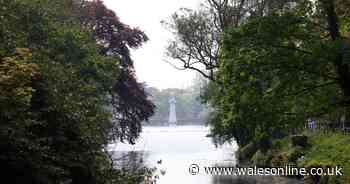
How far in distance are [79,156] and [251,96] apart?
13.7 feet

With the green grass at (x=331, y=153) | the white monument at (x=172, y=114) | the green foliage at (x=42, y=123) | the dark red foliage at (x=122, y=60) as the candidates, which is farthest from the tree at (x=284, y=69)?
the white monument at (x=172, y=114)

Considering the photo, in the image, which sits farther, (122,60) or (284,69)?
(122,60)

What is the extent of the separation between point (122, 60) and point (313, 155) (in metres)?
14.8

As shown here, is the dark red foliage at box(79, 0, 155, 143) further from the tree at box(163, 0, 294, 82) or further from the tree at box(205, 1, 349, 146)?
the tree at box(205, 1, 349, 146)

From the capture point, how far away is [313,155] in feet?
61.5

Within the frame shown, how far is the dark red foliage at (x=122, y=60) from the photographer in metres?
28.6

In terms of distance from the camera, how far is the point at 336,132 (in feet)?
72.8

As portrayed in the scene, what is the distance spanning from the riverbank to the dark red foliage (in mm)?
7071

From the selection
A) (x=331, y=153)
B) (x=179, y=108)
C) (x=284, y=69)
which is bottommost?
(x=331, y=153)

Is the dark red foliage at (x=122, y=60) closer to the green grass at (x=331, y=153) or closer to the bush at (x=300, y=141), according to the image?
the bush at (x=300, y=141)

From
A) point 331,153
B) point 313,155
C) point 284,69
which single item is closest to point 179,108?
point 313,155

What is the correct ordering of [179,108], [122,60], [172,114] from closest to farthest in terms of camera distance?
[122,60] < [172,114] < [179,108]

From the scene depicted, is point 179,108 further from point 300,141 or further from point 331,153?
point 331,153

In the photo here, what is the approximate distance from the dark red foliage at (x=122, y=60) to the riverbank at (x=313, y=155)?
23.2 ft
